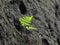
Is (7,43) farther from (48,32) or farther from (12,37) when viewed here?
(48,32)

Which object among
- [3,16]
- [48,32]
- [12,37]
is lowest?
[48,32]

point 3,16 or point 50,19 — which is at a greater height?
point 3,16

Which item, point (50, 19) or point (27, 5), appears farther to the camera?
point (50, 19)

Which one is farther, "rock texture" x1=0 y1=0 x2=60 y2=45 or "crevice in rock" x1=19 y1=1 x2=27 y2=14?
"crevice in rock" x1=19 y1=1 x2=27 y2=14

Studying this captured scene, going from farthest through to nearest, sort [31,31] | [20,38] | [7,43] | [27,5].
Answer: [27,5], [31,31], [20,38], [7,43]

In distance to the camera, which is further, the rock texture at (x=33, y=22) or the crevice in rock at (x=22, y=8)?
the crevice in rock at (x=22, y=8)

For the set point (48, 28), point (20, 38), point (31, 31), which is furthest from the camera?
point (48, 28)

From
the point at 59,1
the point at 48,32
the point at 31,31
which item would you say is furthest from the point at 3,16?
the point at 59,1

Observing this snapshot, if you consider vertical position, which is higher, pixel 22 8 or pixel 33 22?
pixel 22 8
